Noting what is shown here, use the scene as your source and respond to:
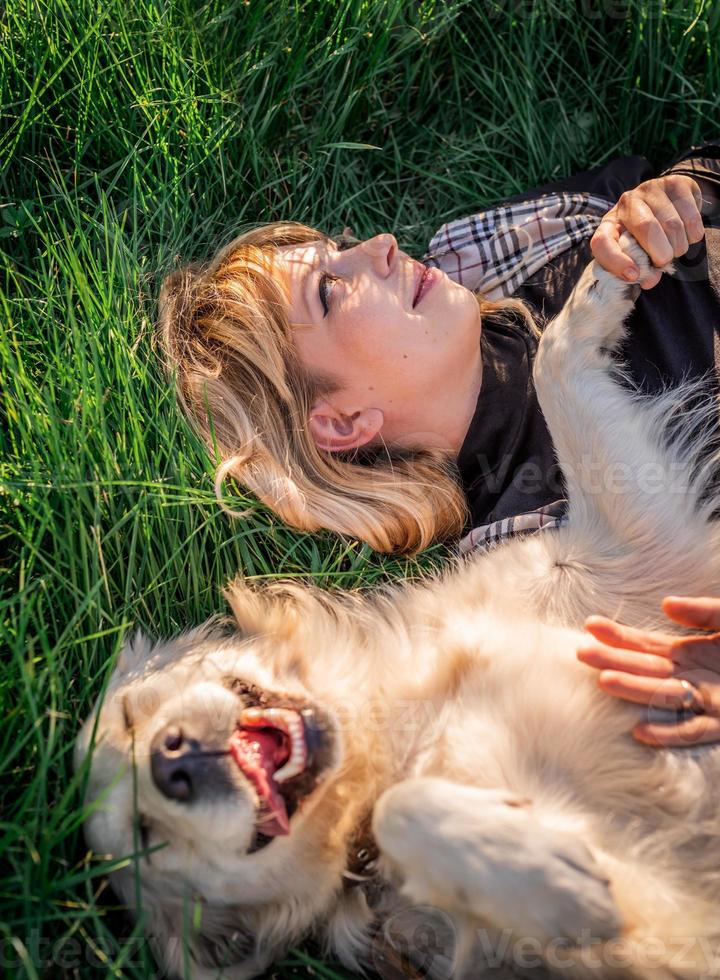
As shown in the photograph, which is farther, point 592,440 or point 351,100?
point 351,100

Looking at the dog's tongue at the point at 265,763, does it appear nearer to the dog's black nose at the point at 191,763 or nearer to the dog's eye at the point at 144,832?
the dog's black nose at the point at 191,763

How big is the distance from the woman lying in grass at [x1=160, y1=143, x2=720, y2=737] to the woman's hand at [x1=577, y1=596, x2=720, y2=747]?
0.56 m

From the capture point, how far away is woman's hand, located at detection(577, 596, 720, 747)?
2016mm

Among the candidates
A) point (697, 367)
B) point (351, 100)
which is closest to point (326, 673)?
point (697, 367)

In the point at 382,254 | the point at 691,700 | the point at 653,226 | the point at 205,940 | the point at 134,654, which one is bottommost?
the point at 205,940

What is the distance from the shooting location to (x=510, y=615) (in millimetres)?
2332

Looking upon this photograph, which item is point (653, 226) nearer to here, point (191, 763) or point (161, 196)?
point (161, 196)

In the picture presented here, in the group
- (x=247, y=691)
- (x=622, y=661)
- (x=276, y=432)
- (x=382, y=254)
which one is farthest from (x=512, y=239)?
(x=247, y=691)

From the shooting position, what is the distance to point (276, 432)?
2838 millimetres

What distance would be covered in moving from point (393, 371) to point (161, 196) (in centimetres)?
140

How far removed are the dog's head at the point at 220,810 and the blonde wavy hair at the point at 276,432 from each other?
Answer: 78cm

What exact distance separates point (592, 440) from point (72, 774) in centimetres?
190

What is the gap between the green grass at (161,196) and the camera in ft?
7.36

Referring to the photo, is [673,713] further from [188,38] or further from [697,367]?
[188,38]
